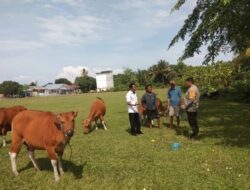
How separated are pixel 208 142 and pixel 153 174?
3877 millimetres

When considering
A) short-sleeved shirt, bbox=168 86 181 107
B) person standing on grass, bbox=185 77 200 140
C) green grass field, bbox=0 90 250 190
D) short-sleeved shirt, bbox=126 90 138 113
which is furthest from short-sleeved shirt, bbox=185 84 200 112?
short-sleeved shirt, bbox=126 90 138 113

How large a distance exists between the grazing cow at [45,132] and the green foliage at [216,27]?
9131mm

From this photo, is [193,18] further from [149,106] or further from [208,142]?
[208,142]

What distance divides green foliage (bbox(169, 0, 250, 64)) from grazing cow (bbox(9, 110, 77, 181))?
9131 millimetres

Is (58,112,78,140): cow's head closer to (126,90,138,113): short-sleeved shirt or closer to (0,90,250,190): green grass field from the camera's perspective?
(0,90,250,190): green grass field

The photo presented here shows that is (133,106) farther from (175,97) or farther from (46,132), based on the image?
(46,132)

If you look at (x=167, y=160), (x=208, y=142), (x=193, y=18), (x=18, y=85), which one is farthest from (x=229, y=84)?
(x=18, y=85)

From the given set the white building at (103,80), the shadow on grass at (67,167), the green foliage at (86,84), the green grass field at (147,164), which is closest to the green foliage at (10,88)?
the green foliage at (86,84)

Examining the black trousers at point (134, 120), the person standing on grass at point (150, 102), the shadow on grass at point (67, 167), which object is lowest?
the shadow on grass at point (67, 167)

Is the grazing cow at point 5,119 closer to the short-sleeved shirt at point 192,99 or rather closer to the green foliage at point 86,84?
the short-sleeved shirt at point 192,99

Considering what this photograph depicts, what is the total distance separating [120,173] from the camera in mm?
8273

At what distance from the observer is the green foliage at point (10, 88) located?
121375 mm

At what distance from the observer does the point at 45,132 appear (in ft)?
25.8

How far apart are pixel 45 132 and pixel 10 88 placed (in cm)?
12130
